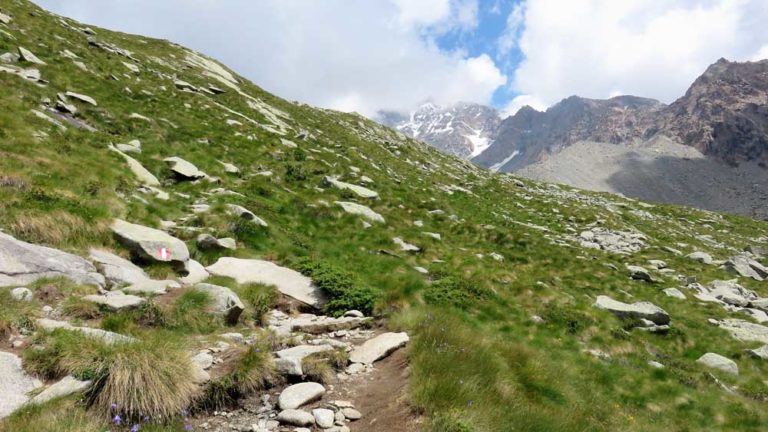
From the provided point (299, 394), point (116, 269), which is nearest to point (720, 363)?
point (299, 394)

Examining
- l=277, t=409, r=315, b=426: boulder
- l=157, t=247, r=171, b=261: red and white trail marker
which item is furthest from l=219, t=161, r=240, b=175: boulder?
l=277, t=409, r=315, b=426: boulder

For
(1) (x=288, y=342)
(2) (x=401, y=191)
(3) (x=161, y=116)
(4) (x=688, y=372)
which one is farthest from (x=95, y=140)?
(4) (x=688, y=372)

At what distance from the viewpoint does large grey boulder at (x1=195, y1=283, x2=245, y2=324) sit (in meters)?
9.31

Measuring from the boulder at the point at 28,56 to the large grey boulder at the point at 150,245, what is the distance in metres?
19.8

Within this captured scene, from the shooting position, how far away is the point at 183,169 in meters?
19.5

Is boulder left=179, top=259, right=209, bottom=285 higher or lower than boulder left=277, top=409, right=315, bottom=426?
higher

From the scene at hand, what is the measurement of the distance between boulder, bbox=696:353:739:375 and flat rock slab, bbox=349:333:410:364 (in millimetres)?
12970

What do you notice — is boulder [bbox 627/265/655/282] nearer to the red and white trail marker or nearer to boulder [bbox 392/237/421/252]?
boulder [bbox 392/237/421/252]

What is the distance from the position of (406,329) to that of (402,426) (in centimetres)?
386

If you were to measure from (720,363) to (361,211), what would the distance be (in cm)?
1654

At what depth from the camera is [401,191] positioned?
30516 mm

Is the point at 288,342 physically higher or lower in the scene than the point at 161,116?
lower

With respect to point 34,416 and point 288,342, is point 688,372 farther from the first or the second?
point 34,416

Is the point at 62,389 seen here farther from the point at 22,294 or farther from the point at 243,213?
the point at 243,213
